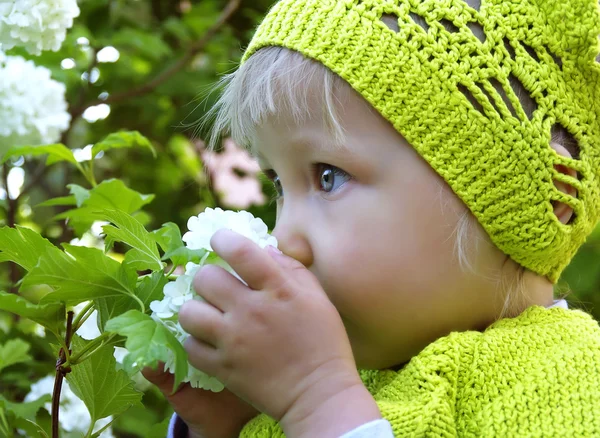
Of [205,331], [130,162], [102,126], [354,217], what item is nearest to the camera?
[205,331]

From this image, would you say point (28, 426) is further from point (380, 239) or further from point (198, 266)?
point (380, 239)

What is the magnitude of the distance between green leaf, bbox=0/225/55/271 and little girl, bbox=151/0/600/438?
0.72ft

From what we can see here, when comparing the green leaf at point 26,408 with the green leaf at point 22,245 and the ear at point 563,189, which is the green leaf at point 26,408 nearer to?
the green leaf at point 22,245

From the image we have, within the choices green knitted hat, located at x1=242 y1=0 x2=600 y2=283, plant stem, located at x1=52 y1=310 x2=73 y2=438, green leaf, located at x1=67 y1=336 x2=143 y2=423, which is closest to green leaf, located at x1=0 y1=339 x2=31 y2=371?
green leaf, located at x1=67 y1=336 x2=143 y2=423

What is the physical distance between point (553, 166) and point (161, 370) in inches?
27.7

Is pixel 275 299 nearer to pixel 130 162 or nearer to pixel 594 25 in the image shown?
pixel 594 25

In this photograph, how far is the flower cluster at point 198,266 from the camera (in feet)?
3.47

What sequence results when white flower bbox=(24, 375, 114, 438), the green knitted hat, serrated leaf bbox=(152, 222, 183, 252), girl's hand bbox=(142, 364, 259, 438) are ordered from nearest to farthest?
serrated leaf bbox=(152, 222, 183, 252), the green knitted hat, girl's hand bbox=(142, 364, 259, 438), white flower bbox=(24, 375, 114, 438)

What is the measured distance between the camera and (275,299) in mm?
1081

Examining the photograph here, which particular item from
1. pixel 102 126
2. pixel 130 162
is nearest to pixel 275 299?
pixel 102 126

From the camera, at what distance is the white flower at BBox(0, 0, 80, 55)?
1649mm

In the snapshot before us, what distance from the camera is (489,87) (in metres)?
1.19

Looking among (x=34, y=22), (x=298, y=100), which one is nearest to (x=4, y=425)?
(x=298, y=100)

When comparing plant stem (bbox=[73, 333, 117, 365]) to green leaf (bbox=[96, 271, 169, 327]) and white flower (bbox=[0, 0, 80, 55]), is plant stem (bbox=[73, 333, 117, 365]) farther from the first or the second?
white flower (bbox=[0, 0, 80, 55])
